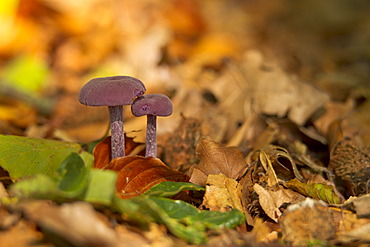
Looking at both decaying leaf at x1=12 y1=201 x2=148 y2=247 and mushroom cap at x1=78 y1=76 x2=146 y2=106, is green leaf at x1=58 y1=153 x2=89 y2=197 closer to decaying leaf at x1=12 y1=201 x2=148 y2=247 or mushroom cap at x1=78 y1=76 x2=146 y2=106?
decaying leaf at x1=12 y1=201 x2=148 y2=247

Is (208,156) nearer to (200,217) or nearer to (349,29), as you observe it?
(200,217)

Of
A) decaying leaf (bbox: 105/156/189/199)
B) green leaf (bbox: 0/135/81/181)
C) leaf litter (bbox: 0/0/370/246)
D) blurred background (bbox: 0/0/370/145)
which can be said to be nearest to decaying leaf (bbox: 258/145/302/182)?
leaf litter (bbox: 0/0/370/246)

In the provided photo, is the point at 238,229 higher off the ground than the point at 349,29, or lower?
lower

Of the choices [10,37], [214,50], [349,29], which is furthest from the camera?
[349,29]

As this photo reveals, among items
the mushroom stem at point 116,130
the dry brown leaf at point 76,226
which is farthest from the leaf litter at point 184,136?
the mushroom stem at point 116,130

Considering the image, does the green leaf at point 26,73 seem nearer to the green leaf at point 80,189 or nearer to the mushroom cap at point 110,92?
the mushroom cap at point 110,92

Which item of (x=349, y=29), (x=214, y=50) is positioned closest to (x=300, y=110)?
(x=214, y=50)

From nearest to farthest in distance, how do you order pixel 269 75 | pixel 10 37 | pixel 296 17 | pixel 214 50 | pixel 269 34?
pixel 269 75 → pixel 10 37 → pixel 214 50 → pixel 269 34 → pixel 296 17
